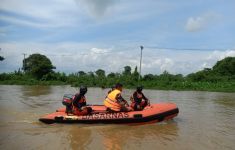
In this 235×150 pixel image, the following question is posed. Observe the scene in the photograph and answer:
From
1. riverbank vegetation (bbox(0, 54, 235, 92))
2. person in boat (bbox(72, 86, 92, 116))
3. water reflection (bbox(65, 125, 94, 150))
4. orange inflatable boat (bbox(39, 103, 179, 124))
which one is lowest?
water reflection (bbox(65, 125, 94, 150))

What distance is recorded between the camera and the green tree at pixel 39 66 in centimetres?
4456

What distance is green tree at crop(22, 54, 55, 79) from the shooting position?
4456cm

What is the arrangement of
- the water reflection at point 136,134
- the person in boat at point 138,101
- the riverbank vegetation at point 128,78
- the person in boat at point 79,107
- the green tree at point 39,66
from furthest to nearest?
the green tree at point 39,66, the riverbank vegetation at point 128,78, the person in boat at point 138,101, the person in boat at point 79,107, the water reflection at point 136,134

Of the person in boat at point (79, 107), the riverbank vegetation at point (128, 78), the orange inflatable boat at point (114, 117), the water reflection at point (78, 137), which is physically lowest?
the water reflection at point (78, 137)

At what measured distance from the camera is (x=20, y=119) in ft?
36.1

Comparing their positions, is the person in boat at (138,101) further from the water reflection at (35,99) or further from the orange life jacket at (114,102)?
the water reflection at (35,99)

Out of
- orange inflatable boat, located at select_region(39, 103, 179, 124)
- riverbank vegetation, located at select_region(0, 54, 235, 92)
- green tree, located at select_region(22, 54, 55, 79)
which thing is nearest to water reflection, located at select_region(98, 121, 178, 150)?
orange inflatable boat, located at select_region(39, 103, 179, 124)

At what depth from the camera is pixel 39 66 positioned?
1750 inches

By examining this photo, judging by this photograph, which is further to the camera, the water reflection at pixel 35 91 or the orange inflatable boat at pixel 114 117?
the water reflection at pixel 35 91

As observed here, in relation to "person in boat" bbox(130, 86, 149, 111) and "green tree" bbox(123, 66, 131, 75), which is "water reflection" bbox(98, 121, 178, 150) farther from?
"green tree" bbox(123, 66, 131, 75)

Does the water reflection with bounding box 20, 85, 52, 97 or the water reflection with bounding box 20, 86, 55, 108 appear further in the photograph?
the water reflection with bounding box 20, 85, 52, 97

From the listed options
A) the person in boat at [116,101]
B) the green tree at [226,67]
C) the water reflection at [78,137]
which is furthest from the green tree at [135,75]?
the water reflection at [78,137]

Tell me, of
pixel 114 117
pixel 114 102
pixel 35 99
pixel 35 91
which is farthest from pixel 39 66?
pixel 114 117

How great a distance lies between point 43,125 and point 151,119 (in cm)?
326
